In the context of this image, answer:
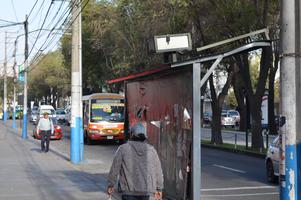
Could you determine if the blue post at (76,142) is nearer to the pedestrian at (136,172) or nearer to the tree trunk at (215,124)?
the tree trunk at (215,124)

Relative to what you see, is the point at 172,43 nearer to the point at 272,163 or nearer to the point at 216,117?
the point at 272,163

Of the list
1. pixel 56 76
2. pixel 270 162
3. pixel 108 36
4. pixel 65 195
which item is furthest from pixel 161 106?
pixel 56 76

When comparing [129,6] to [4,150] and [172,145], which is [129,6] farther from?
[172,145]

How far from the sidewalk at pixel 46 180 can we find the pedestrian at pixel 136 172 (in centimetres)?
544

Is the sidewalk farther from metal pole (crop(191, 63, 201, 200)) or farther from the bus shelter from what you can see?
metal pole (crop(191, 63, 201, 200))

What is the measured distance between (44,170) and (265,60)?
450 inches

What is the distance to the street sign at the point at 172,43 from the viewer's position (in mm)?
10227

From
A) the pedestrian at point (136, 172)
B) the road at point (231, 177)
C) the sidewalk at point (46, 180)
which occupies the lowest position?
the road at point (231, 177)

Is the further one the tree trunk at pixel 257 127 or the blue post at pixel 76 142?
the tree trunk at pixel 257 127

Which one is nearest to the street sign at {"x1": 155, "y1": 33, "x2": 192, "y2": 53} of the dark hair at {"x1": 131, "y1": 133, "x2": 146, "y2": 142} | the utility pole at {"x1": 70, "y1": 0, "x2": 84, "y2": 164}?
the dark hair at {"x1": 131, "y1": 133, "x2": 146, "y2": 142}

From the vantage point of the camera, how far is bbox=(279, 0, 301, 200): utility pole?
22.0 ft

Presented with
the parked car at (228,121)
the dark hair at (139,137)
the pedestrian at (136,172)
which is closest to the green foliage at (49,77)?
the parked car at (228,121)

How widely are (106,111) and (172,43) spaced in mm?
24210

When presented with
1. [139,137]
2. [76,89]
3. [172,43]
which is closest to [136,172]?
[139,137]
